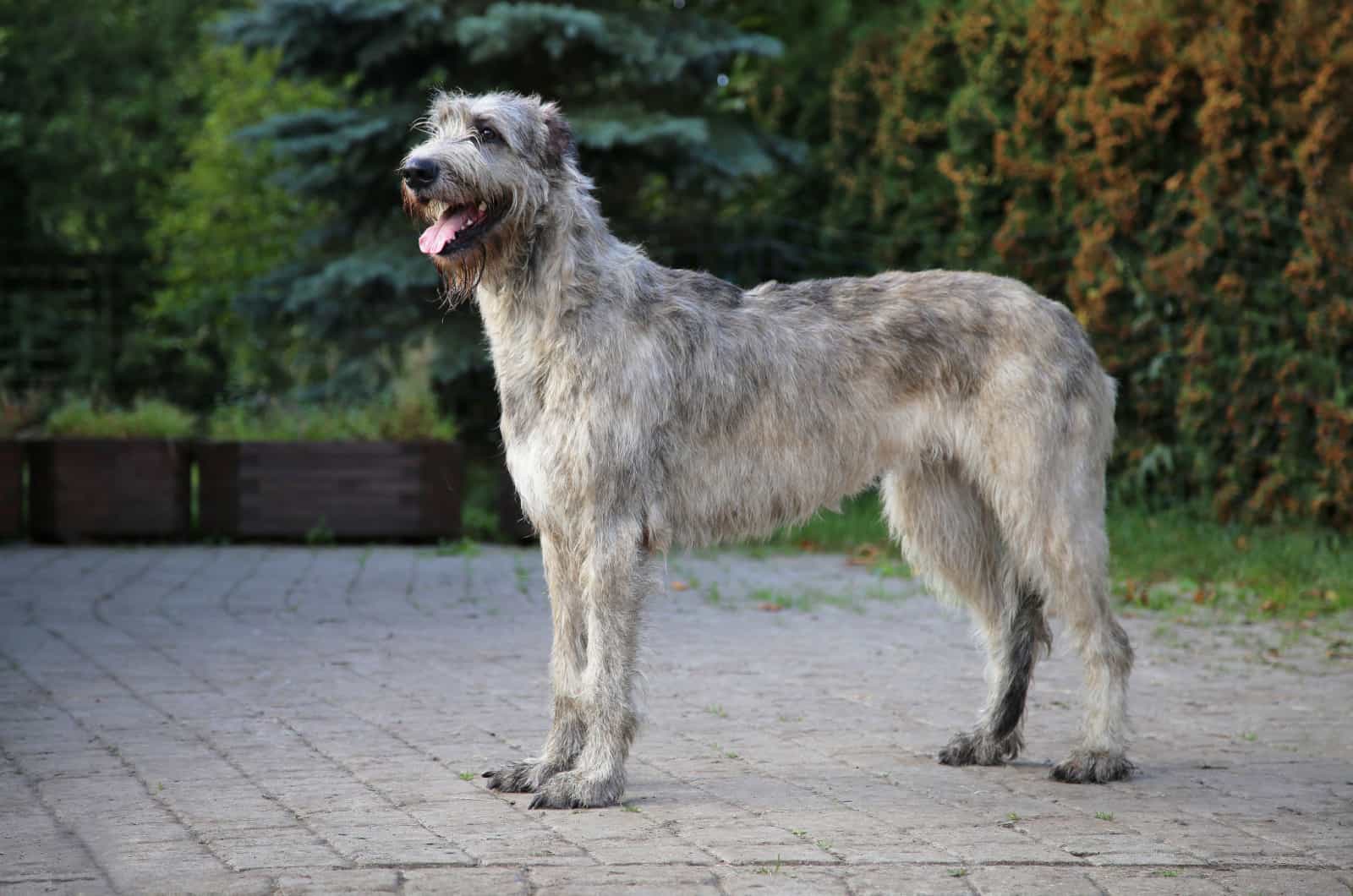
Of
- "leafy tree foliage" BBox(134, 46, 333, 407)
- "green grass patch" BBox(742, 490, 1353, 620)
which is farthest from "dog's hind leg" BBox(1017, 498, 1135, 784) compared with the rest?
"leafy tree foliage" BBox(134, 46, 333, 407)

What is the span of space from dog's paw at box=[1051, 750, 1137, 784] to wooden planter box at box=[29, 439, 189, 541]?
8568 millimetres

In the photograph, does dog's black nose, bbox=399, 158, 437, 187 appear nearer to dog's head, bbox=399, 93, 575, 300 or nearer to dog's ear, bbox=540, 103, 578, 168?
dog's head, bbox=399, 93, 575, 300

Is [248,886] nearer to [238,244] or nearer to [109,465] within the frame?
[109,465]

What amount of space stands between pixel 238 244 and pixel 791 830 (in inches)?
698

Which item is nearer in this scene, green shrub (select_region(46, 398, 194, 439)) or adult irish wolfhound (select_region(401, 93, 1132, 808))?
adult irish wolfhound (select_region(401, 93, 1132, 808))

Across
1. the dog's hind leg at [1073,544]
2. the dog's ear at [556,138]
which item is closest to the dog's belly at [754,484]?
the dog's hind leg at [1073,544]

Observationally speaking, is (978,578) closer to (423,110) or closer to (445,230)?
(445,230)

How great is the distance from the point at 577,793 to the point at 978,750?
1545 mm

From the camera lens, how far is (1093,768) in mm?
5348

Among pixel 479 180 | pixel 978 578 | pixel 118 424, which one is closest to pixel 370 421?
pixel 118 424

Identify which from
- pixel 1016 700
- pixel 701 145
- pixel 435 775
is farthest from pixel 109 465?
pixel 1016 700

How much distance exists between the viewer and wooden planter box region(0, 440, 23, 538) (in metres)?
12.1

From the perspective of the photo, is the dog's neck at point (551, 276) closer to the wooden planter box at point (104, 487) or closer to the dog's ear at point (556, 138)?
the dog's ear at point (556, 138)

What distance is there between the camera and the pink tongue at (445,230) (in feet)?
16.4
